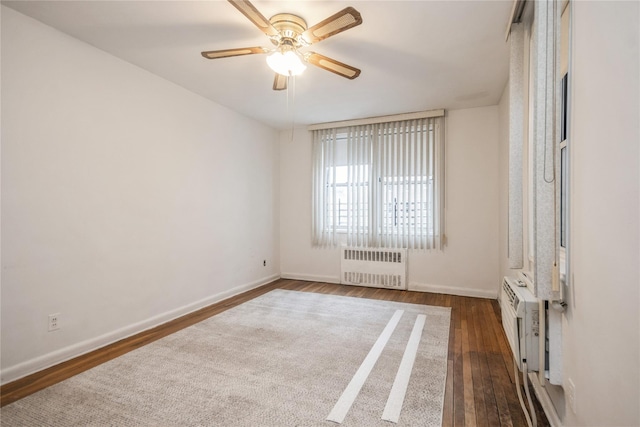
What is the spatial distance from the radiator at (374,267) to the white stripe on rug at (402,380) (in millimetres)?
1479

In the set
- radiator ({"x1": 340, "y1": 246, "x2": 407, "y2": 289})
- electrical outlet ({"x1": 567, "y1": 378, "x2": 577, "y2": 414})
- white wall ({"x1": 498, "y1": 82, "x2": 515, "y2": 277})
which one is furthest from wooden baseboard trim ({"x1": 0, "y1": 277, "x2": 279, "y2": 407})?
white wall ({"x1": 498, "y1": 82, "x2": 515, "y2": 277})

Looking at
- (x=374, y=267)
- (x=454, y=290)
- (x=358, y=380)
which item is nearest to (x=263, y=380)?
(x=358, y=380)

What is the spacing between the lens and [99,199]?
2.61 m

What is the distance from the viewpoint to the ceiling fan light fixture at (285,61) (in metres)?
A: 2.12

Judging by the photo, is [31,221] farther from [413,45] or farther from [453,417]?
[413,45]

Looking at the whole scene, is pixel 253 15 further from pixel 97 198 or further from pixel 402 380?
pixel 402 380

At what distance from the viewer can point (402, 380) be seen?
2.04m

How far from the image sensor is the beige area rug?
5.52 ft

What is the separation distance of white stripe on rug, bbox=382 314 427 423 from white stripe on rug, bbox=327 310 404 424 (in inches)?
7.6

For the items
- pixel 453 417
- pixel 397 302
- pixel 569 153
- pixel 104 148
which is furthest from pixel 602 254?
pixel 104 148

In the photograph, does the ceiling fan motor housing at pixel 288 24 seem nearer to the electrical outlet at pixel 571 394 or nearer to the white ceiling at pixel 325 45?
the white ceiling at pixel 325 45

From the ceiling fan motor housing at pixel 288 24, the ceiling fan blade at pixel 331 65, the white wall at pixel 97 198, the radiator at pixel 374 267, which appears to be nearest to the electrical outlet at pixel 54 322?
the white wall at pixel 97 198

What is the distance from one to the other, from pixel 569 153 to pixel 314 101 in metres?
2.91

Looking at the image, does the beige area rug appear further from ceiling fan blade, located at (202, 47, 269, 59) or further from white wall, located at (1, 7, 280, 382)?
ceiling fan blade, located at (202, 47, 269, 59)
